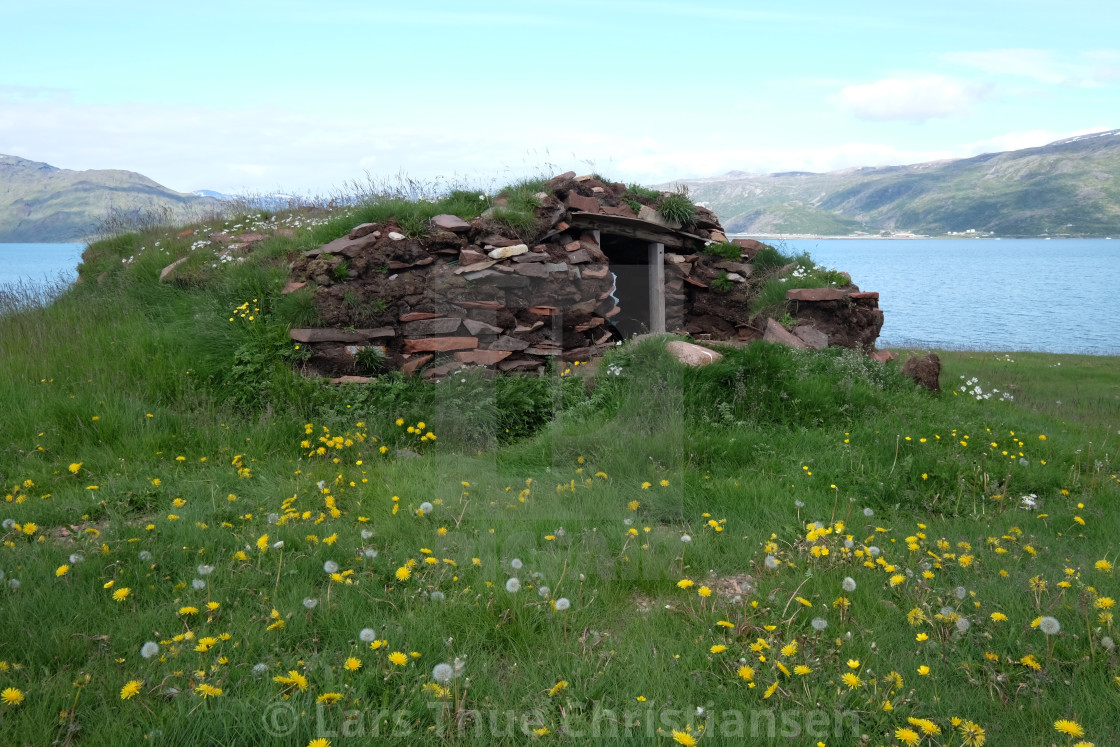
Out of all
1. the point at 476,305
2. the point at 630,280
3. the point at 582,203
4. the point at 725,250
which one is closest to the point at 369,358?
the point at 476,305

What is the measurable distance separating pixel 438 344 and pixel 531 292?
144 centimetres

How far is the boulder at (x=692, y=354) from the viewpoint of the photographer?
23.8ft

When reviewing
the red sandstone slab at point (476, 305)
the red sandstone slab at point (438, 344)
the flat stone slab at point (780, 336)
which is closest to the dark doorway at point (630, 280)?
the flat stone slab at point (780, 336)

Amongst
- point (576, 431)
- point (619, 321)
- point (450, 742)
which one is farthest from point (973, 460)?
point (619, 321)

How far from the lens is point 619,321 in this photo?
10945 millimetres

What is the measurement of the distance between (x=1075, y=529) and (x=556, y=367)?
5.12m

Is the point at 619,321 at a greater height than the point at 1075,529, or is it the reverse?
the point at 619,321

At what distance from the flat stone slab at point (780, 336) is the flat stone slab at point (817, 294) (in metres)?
0.56

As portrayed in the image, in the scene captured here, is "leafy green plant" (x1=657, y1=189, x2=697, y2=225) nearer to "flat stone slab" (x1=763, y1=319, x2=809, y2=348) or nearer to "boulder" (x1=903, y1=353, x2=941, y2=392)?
"flat stone slab" (x1=763, y1=319, x2=809, y2=348)

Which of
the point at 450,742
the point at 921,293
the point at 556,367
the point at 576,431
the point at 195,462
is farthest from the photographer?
the point at 921,293

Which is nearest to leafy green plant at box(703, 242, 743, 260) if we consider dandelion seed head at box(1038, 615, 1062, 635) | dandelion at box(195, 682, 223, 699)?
dandelion seed head at box(1038, 615, 1062, 635)

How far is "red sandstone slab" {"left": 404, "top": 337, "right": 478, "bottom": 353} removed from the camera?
7.77m

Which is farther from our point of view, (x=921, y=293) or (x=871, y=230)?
(x=871, y=230)

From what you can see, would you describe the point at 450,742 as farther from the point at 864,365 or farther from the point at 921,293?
the point at 921,293
